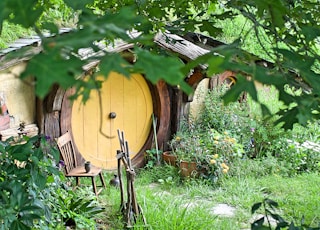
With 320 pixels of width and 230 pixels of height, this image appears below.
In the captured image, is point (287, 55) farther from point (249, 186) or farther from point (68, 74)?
point (249, 186)

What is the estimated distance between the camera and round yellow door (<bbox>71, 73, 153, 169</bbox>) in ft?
17.3

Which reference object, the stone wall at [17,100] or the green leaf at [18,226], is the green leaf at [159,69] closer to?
the green leaf at [18,226]

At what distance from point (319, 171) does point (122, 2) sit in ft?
15.3

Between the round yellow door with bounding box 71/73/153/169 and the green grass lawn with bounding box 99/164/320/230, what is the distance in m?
0.38

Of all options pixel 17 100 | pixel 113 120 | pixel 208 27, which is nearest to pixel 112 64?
pixel 208 27

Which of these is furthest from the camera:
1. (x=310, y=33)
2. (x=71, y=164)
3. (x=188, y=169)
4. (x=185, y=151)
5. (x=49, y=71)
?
(x=185, y=151)

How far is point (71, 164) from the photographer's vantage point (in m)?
4.77

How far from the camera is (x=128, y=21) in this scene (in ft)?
1.67

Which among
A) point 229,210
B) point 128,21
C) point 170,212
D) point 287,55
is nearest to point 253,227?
point 287,55

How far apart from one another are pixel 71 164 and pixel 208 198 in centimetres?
151

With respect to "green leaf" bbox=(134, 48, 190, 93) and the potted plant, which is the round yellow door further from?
"green leaf" bbox=(134, 48, 190, 93)

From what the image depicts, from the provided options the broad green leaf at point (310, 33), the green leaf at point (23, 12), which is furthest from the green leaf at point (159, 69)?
the broad green leaf at point (310, 33)

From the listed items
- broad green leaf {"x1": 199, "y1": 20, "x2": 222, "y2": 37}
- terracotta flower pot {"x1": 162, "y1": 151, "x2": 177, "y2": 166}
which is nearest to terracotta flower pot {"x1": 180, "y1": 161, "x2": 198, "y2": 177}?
terracotta flower pot {"x1": 162, "y1": 151, "x2": 177, "y2": 166}

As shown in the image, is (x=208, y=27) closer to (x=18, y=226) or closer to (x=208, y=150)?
(x=18, y=226)
